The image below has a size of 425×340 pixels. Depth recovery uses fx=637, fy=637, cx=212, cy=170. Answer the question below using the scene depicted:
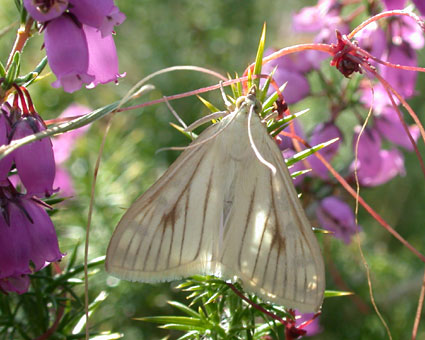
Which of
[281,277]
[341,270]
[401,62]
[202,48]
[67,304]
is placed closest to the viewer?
[281,277]

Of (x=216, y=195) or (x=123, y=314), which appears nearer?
(x=216, y=195)

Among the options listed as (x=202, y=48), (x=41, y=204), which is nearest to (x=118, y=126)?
(x=202, y=48)

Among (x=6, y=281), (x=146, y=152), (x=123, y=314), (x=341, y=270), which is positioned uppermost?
(x=6, y=281)

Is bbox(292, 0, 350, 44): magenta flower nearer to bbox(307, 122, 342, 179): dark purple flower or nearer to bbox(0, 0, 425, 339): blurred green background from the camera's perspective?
bbox(307, 122, 342, 179): dark purple flower

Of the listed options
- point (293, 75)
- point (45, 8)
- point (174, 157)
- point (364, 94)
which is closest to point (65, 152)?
point (174, 157)

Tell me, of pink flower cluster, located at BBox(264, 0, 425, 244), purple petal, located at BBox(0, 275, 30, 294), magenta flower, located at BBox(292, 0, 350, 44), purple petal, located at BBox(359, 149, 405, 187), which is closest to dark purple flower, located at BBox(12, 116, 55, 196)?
purple petal, located at BBox(0, 275, 30, 294)

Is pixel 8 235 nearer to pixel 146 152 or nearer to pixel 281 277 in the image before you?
pixel 281 277

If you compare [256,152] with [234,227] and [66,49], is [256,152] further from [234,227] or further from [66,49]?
[66,49]

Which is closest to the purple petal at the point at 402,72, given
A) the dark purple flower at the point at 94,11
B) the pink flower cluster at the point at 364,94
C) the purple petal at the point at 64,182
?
the pink flower cluster at the point at 364,94

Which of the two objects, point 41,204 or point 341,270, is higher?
point 41,204

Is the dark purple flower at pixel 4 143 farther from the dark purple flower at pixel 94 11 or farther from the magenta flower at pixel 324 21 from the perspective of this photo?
the magenta flower at pixel 324 21
